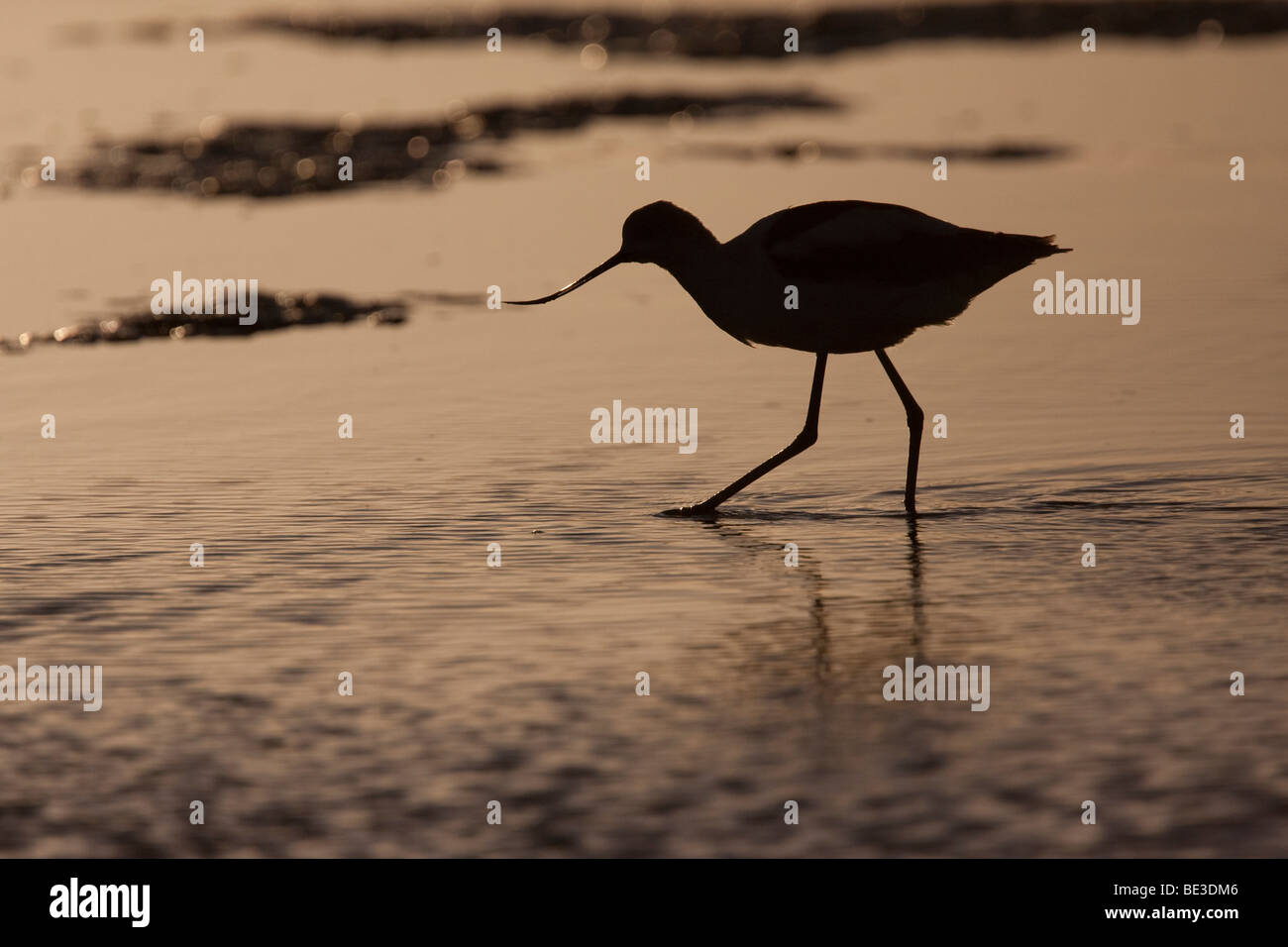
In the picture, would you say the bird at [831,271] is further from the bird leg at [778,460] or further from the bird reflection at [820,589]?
the bird reflection at [820,589]

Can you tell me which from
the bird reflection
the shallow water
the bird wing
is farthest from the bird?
the shallow water

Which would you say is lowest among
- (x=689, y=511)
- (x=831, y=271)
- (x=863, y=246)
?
(x=689, y=511)

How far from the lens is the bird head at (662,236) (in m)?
8.97

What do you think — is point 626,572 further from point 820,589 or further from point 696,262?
point 696,262

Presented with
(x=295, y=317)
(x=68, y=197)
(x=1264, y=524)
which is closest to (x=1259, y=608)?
(x=1264, y=524)

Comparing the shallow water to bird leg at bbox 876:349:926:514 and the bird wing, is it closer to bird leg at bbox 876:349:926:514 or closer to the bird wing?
bird leg at bbox 876:349:926:514

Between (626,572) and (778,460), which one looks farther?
(778,460)

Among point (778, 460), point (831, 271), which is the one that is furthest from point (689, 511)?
point (831, 271)

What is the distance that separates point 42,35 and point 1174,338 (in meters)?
29.1

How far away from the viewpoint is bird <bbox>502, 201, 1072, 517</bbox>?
8680 millimetres

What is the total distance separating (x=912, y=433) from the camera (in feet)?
29.8

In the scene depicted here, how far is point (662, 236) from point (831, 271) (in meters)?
0.82

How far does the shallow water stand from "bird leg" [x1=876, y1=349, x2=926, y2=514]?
0.11 m

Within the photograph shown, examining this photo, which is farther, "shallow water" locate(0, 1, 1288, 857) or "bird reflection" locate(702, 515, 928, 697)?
"bird reflection" locate(702, 515, 928, 697)
